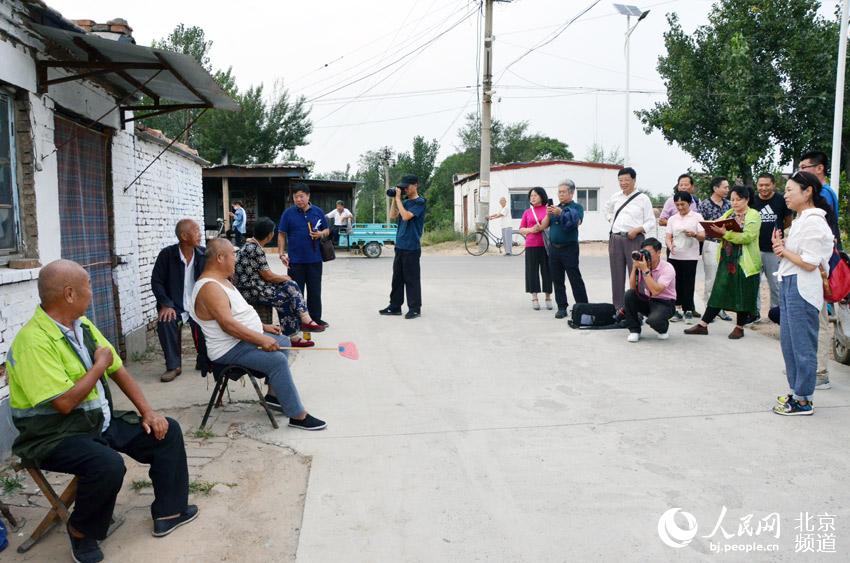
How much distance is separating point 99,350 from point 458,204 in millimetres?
33543

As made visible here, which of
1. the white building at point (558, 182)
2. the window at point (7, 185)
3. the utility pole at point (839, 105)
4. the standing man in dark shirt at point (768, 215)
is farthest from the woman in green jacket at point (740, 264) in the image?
the white building at point (558, 182)

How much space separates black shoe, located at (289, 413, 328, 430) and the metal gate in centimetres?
242

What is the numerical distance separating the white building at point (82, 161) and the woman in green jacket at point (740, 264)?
5.52 m

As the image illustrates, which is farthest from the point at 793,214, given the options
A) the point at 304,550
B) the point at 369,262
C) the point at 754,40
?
the point at 754,40

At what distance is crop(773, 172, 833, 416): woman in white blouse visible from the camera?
15.9 ft

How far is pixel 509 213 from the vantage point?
89.9ft

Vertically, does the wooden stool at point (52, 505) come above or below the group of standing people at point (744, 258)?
below

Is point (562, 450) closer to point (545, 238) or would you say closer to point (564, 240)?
point (564, 240)

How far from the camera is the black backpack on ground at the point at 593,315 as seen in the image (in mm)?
→ 8367

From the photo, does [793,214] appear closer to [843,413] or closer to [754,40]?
[843,413]

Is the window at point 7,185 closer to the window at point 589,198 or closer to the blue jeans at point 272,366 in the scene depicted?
the blue jeans at point 272,366

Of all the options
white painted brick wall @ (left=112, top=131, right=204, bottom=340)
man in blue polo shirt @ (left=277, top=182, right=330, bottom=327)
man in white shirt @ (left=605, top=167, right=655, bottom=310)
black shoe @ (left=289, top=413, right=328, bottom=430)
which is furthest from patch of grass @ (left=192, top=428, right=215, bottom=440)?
man in white shirt @ (left=605, top=167, right=655, bottom=310)

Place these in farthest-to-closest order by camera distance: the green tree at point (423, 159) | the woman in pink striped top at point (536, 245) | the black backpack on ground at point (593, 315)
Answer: the green tree at point (423, 159)
the woman in pink striped top at point (536, 245)
the black backpack on ground at point (593, 315)

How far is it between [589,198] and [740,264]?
21.1 meters
